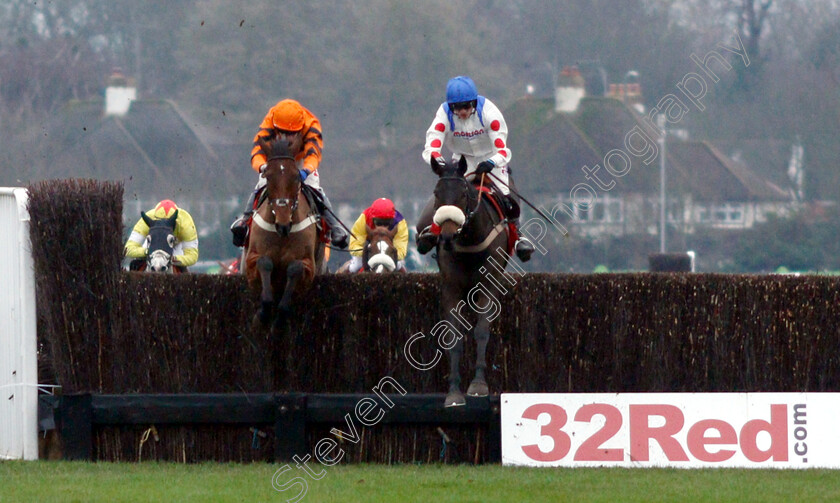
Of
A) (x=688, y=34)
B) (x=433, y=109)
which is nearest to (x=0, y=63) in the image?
(x=433, y=109)

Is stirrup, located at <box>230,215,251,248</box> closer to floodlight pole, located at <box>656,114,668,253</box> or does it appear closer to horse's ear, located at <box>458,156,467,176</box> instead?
horse's ear, located at <box>458,156,467,176</box>

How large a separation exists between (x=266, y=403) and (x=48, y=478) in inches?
61.7

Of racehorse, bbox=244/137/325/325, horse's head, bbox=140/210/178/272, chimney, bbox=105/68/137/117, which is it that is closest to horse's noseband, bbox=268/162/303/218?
racehorse, bbox=244/137/325/325

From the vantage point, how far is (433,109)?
114ft

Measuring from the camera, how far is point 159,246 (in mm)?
11094

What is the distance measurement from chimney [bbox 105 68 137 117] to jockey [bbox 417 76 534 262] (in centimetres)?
2639

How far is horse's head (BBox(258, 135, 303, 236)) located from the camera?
25.4 ft

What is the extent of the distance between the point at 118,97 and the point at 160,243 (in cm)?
2345

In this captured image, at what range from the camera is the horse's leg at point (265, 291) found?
786 centimetres

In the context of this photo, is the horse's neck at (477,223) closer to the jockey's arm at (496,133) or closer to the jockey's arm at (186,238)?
the jockey's arm at (496,133)

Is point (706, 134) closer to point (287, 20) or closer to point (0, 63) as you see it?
point (287, 20)

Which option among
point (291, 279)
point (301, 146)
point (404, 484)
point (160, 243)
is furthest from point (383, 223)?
point (404, 484)

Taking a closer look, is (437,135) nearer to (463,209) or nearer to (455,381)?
(463,209)

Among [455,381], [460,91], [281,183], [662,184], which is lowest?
[455,381]
